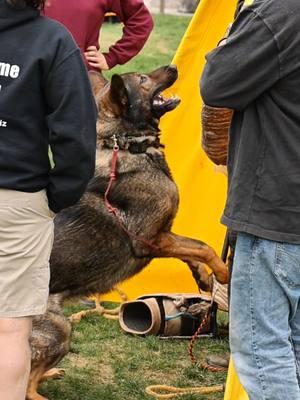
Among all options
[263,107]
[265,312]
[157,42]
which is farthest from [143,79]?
[157,42]

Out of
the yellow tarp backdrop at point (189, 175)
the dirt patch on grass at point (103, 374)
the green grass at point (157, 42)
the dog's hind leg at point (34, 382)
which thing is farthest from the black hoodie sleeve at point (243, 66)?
the green grass at point (157, 42)

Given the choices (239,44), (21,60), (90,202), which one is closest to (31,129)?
(21,60)

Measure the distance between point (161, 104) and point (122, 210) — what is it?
26.7 inches

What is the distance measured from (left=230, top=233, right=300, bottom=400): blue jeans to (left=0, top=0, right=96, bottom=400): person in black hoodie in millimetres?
717

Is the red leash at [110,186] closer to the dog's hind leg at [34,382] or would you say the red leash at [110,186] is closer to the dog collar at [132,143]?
the dog collar at [132,143]

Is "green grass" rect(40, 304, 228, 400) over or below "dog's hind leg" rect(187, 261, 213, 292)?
below

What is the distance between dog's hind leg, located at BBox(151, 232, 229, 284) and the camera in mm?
5055

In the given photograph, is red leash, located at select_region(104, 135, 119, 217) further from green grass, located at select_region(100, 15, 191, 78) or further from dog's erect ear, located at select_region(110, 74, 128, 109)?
green grass, located at select_region(100, 15, 191, 78)

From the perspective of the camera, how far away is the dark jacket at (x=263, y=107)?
2783mm

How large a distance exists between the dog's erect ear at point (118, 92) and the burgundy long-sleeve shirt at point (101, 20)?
0.59 meters

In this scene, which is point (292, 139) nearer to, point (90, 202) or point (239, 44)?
point (239, 44)

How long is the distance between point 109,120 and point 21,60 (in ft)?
6.04

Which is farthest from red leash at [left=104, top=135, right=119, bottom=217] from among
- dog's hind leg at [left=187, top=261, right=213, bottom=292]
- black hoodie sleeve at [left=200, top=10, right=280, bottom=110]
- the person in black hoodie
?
black hoodie sleeve at [left=200, top=10, right=280, bottom=110]

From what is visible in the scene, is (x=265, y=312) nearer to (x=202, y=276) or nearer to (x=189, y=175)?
(x=202, y=276)
